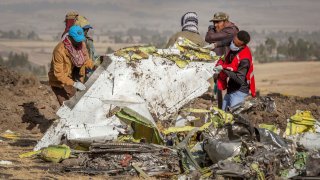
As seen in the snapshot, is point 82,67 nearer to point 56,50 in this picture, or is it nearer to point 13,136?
point 56,50

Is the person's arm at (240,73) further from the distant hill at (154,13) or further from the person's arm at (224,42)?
the distant hill at (154,13)

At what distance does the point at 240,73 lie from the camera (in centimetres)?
903

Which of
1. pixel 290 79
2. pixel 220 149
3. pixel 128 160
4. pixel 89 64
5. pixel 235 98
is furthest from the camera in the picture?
pixel 290 79

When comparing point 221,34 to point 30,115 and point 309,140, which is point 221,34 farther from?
point 30,115

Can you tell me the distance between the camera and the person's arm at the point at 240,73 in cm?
899

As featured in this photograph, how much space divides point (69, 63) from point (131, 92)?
121cm


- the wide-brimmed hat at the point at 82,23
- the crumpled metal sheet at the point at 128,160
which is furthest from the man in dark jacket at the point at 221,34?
the crumpled metal sheet at the point at 128,160

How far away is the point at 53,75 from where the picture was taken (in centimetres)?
986

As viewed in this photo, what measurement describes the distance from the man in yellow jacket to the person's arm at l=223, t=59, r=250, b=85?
2.14m

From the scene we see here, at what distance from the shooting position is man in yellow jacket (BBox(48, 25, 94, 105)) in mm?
9555

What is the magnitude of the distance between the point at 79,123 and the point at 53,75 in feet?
4.94

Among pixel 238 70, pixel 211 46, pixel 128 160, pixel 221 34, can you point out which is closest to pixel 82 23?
pixel 211 46

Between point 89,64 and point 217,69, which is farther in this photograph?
point 89,64

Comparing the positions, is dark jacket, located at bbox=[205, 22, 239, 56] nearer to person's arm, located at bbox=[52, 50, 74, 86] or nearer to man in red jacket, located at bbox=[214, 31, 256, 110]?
man in red jacket, located at bbox=[214, 31, 256, 110]
